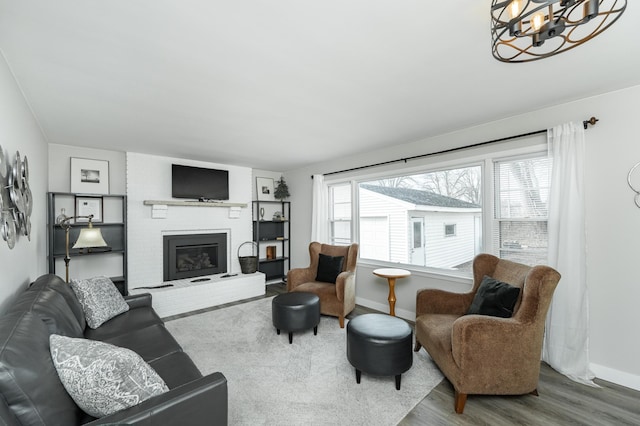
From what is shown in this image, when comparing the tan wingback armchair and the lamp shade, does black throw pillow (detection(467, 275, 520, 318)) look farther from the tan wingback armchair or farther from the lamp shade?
the lamp shade

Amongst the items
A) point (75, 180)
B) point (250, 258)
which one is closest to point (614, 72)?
point (250, 258)

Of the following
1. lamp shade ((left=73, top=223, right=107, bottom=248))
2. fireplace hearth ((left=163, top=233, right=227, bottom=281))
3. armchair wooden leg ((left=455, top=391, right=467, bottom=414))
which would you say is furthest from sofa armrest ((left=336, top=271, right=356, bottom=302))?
lamp shade ((left=73, top=223, right=107, bottom=248))

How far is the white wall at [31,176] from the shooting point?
1792 millimetres

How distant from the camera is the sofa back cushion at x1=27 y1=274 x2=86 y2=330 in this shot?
2.10 metres

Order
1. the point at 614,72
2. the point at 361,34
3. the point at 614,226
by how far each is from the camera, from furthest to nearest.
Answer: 1. the point at 614,226
2. the point at 614,72
3. the point at 361,34

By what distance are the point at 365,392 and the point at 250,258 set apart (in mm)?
3406

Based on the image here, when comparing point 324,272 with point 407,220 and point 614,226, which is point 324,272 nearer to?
point 407,220

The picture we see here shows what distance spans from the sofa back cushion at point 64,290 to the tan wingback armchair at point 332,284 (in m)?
2.31

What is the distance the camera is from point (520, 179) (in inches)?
118

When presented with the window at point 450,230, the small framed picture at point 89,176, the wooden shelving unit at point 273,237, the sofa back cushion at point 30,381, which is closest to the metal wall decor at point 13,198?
the sofa back cushion at point 30,381

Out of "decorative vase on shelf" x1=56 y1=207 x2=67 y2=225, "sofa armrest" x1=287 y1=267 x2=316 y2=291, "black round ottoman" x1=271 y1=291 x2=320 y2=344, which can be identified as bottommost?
"black round ottoman" x1=271 y1=291 x2=320 y2=344

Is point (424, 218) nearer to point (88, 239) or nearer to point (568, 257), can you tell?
point (568, 257)

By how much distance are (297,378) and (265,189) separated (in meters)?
4.09

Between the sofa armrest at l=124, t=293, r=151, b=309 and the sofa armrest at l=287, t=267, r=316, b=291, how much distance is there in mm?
1755
